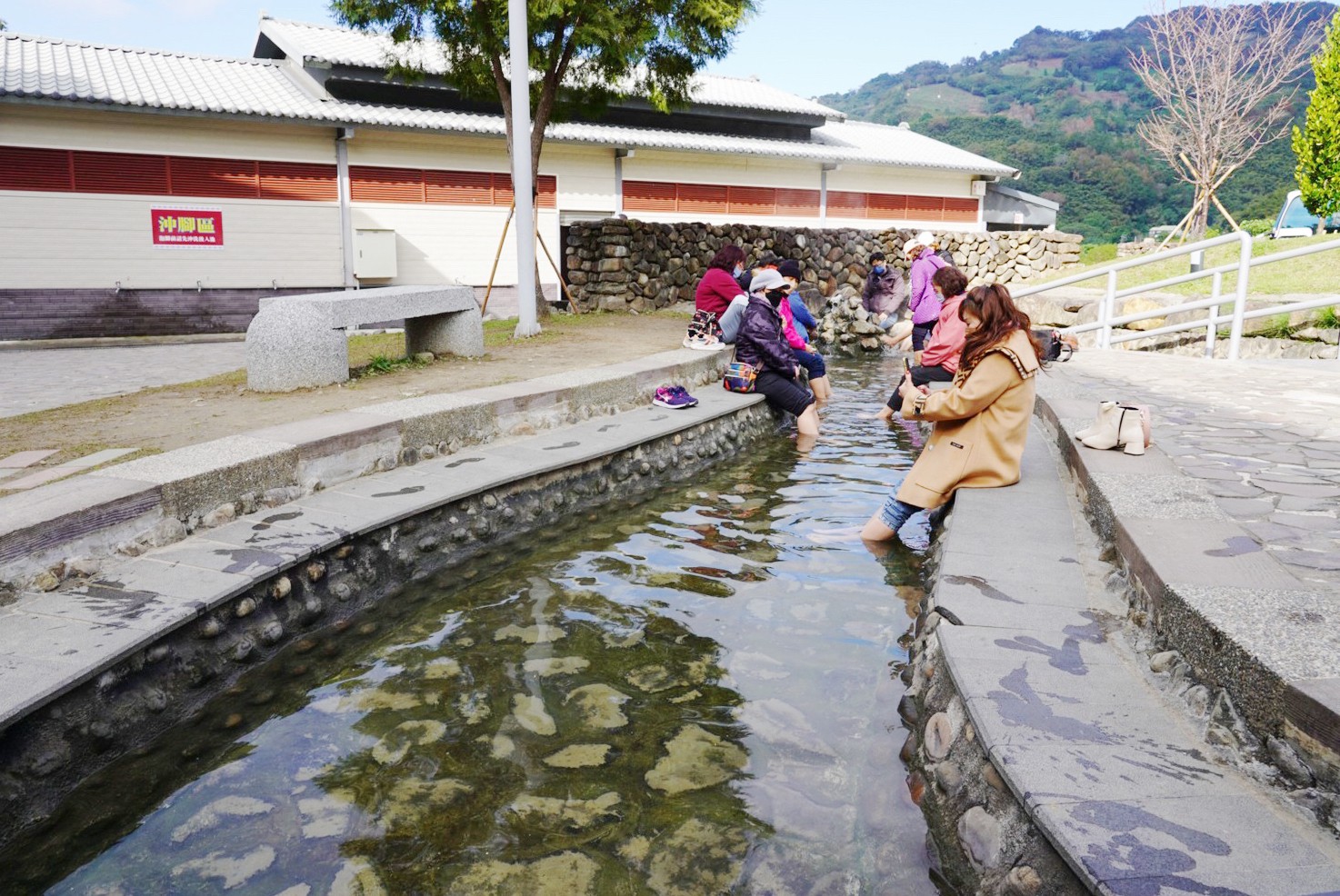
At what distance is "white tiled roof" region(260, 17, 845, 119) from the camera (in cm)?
1728

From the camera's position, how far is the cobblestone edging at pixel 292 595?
10.6ft

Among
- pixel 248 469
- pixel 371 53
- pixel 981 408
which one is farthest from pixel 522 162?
pixel 371 53

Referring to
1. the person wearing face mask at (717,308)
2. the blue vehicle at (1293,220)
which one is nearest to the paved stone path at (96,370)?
A: the person wearing face mask at (717,308)

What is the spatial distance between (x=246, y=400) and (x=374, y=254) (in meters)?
10.0

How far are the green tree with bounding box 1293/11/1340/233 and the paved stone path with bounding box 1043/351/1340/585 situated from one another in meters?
9.95

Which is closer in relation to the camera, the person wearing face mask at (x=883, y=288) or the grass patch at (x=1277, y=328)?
the grass patch at (x=1277, y=328)

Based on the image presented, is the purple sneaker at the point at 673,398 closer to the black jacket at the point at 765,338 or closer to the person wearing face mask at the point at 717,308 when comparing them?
A: the black jacket at the point at 765,338

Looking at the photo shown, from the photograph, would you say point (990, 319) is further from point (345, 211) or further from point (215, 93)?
point (215, 93)

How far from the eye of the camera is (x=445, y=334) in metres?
9.59

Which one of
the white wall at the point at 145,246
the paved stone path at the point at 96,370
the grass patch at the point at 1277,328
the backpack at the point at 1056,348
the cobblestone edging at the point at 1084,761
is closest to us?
the cobblestone edging at the point at 1084,761

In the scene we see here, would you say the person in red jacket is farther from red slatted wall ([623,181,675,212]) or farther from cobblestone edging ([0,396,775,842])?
red slatted wall ([623,181,675,212])

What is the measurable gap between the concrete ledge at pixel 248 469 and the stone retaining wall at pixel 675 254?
7393 mm

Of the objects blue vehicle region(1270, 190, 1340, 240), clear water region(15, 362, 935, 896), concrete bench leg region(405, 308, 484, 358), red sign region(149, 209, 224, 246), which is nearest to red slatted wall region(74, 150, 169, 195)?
red sign region(149, 209, 224, 246)

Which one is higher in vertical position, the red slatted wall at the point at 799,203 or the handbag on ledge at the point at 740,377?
the red slatted wall at the point at 799,203
